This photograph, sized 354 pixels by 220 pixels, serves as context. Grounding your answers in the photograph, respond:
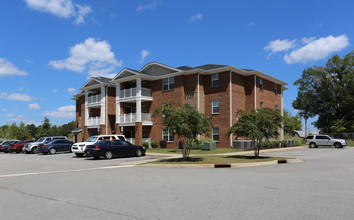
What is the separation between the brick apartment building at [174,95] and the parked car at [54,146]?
7752 millimetres

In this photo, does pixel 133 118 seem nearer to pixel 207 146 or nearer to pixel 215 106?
pixel 215 106

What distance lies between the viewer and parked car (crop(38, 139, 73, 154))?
2884cm

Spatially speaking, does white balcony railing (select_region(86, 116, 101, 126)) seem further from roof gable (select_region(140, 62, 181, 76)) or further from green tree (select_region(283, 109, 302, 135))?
green tree (select_region(283, 109, 302, 135))

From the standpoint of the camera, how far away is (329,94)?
186ft

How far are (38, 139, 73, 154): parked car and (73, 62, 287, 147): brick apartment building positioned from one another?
7752mm

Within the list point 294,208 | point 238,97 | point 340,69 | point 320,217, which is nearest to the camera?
point 320,217

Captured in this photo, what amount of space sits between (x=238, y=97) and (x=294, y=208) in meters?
27.2

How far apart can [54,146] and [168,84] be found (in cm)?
1380

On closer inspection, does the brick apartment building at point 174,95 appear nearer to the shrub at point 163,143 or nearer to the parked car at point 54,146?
the shrub at point 163,143

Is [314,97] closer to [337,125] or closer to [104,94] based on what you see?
[337,125]

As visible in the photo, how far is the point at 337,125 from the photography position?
53125 mm

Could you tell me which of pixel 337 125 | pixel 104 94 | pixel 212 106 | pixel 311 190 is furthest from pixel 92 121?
pixel 337 125

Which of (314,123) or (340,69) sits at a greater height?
(340,69)

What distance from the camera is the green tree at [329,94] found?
178ft
